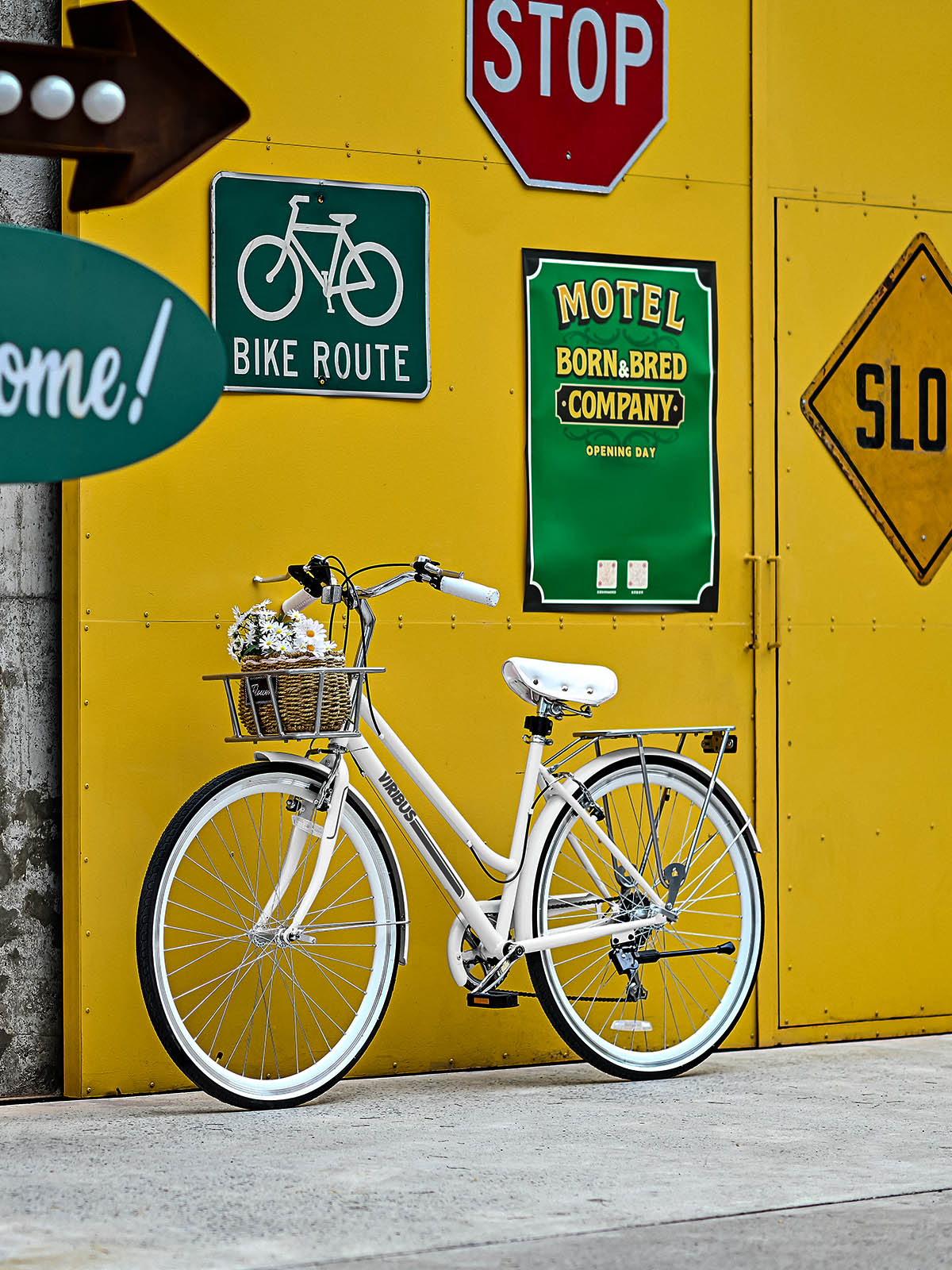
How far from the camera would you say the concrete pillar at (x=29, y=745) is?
463 centimetres

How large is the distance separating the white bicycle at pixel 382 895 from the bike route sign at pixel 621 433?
1.35 ft

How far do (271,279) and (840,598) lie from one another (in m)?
1.99

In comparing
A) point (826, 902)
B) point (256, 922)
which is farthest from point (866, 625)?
point (256, 922)

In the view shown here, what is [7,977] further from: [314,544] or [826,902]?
[826,902]

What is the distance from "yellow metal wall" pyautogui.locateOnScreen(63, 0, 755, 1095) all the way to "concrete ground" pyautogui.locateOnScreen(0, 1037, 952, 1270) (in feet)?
1.41

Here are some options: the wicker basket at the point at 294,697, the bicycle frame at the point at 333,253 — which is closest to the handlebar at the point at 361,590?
the wicker basket at the point at 294,697

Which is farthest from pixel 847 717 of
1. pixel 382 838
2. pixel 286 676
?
pixel 286 676

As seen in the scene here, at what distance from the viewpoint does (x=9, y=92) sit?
9.18 ft

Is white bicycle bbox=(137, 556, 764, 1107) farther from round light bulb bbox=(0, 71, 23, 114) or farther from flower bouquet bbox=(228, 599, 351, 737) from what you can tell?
round light bulb bbox=(0, 71, 23, 114)

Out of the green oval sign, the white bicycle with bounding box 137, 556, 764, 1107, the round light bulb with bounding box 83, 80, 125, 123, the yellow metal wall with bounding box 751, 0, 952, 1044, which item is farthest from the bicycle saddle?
the round light bulb with bounding box 83, 80, 125, 123

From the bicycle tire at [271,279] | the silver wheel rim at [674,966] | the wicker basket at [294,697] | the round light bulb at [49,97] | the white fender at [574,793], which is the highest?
the bicycle tire at [271,279]

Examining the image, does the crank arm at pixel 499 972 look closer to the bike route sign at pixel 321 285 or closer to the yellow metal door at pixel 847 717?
the yellow metal door at pixel 847 717

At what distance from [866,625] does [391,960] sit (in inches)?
75.7

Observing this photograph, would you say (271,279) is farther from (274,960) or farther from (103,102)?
(103,102)
